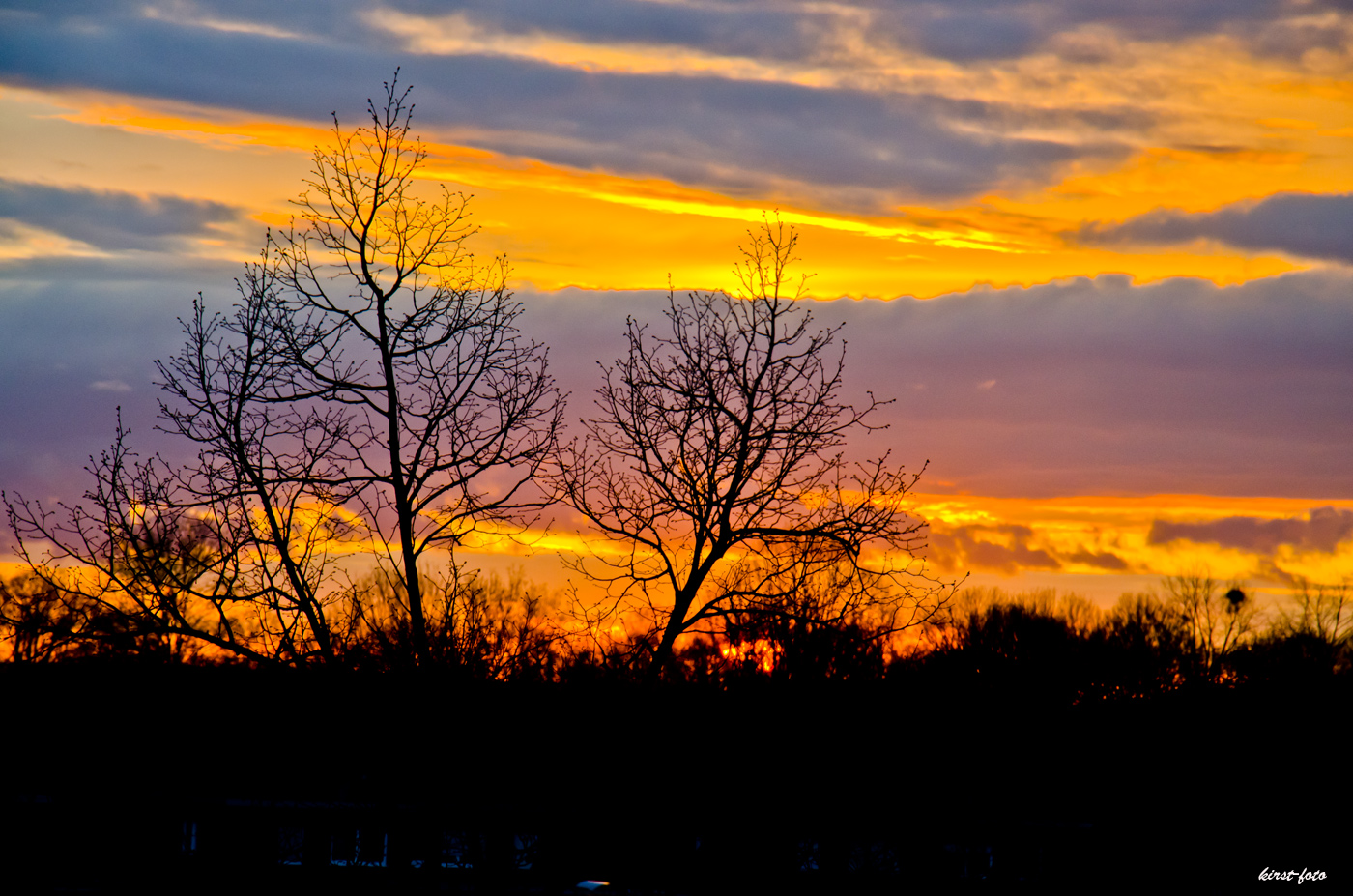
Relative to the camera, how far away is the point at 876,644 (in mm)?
16984

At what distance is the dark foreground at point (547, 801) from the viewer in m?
13.1

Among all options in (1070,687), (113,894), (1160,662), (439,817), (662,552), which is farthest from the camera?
(1160,662)

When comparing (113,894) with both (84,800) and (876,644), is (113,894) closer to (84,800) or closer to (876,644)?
(84,800)

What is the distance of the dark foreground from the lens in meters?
13.1

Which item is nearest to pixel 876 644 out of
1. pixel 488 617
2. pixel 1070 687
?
pixel 488 617

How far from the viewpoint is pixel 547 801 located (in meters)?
14.2

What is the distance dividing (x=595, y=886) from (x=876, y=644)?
8.41m

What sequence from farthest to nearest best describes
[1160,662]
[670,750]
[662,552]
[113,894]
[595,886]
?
[1160,662], [662,552], [670,750], [113,894], [595,886]

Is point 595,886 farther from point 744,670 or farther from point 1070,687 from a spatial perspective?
point 1070,687

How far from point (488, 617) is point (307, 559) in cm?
247

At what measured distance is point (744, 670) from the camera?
16.2 metres

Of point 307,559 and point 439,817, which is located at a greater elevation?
point 307,559

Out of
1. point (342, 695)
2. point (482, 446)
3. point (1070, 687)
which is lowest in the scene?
point (1070, 687)

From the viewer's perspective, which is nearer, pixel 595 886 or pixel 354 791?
pixel 595 886
